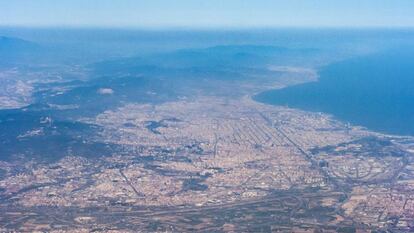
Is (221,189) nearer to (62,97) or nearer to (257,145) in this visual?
(257,145)

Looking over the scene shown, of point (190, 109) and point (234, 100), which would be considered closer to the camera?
point (190, 109)

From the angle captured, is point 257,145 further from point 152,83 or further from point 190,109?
point 152,83

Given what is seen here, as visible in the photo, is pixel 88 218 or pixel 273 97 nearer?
pixel 88 218

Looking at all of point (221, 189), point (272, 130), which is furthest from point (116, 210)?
point (272, 130)

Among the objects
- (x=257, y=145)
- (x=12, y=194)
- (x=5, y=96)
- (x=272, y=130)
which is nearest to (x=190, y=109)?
(x=272, y=130)

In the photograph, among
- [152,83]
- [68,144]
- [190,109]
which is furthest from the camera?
[152,83]

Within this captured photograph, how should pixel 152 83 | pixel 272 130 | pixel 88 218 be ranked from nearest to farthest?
pixel 88 218, pixel 272 130, pixel 152 83
